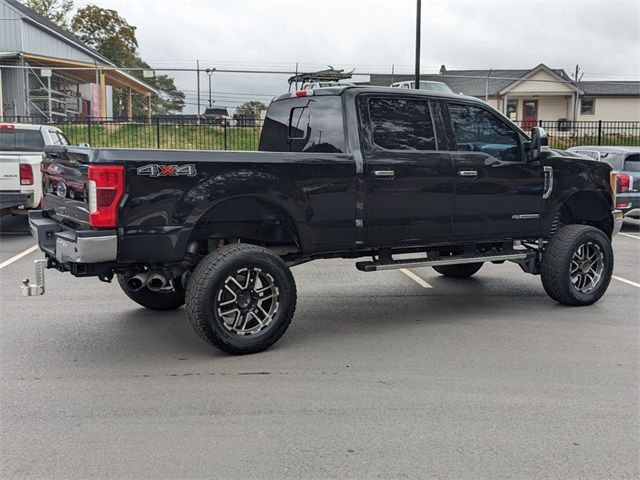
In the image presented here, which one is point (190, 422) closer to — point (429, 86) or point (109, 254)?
point (109, 254)

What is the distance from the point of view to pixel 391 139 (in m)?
6.27

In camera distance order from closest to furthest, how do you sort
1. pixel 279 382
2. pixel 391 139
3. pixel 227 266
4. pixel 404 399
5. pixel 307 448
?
pixel 307 448, pixel 404 399, pixel 279 382, pixel 227 266, pixel 391 139

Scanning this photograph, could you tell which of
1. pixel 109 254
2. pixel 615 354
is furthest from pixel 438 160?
pixel 109 254

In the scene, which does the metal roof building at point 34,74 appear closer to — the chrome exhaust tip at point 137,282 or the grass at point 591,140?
the grass at point 591,140

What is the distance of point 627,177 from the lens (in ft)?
43.1

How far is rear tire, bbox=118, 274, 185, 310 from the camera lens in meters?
6.82

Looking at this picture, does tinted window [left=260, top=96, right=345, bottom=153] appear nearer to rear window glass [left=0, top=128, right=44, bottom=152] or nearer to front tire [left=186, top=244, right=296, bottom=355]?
front tire [left=186, top=244, right=296, bottom=355]

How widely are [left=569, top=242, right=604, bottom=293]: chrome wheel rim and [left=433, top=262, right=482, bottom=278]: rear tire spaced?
1.55 m

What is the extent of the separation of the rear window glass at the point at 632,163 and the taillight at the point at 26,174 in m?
10.9

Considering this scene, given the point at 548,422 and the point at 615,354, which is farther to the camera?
the point at 615,354

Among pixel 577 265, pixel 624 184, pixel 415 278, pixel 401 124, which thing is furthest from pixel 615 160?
pixel 401 124

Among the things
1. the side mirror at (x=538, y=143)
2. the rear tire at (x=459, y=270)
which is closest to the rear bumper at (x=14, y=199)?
the rear tire at (x=459, y=270)

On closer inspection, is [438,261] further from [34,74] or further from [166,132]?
[34,74]

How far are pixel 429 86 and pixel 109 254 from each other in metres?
19.3
